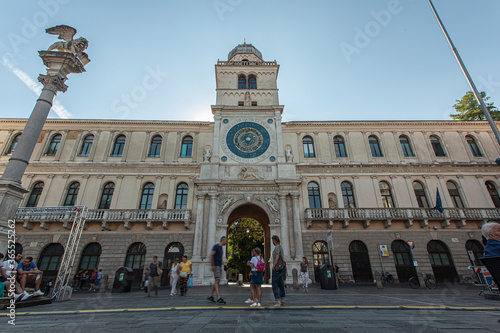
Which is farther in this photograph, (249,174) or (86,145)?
(86,145)

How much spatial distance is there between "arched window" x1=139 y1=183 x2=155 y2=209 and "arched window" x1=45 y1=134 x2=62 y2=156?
975 centimetres

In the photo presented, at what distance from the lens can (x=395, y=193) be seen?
21.4 metres

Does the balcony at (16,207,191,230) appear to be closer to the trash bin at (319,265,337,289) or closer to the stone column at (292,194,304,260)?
the stone column at (292,194,304,260)

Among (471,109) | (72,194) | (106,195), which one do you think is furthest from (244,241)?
(471,109)

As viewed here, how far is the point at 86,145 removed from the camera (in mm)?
23406

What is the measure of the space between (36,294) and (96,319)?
5.54 m

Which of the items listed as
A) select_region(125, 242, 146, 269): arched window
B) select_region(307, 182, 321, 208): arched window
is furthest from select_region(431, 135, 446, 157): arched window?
select_region(125, 242, 146, 269): arched window

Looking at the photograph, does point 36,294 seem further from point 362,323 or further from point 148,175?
point 148,175

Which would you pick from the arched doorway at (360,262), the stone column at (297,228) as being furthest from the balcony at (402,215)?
the arched doorway at (360,262)

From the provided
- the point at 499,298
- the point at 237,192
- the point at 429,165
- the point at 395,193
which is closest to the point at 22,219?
the point at 237,192

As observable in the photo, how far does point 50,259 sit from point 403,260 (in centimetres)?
2823

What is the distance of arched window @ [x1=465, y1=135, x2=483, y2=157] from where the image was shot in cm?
2352

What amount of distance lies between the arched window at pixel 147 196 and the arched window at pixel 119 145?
182 inches

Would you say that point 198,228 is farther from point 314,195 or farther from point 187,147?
point 314,195
